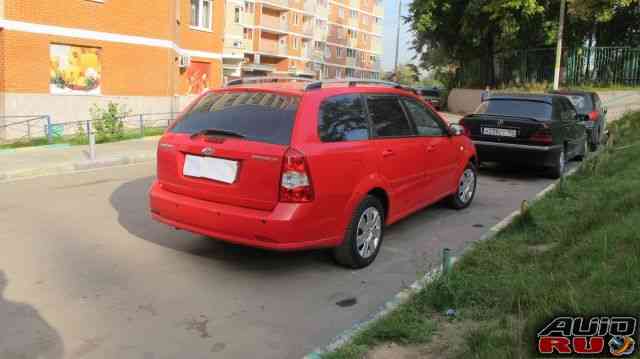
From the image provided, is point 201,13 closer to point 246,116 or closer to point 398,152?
point 398,152

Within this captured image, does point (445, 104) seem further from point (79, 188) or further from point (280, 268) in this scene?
point (280, 268)

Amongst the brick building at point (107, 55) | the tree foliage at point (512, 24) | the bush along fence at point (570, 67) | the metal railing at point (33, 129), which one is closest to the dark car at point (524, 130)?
the brick building at point (107, 55)

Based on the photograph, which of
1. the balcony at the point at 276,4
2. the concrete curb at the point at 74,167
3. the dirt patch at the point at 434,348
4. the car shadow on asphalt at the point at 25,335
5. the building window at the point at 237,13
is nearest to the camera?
the dirt patch at the point at 434,348

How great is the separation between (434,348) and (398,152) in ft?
9.32

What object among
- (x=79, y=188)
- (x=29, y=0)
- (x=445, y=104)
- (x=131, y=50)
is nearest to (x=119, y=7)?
(x=131, y=50)

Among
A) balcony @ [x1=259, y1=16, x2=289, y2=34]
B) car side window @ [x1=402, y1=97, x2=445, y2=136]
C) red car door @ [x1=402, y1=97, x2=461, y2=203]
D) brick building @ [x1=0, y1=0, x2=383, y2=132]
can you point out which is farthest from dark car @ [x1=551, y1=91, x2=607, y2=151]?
balcony @ [x1=259, y1=16, x2=289, y2=34]

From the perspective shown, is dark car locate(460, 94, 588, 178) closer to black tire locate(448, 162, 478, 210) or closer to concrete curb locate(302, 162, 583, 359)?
black tire locate(448, 162, 478, 210)

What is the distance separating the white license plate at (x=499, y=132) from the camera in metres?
10.8

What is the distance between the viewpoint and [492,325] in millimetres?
3781

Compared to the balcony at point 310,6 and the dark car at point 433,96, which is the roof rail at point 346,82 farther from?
the balcony at point 310,6

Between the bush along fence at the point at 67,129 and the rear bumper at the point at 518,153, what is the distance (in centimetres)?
887

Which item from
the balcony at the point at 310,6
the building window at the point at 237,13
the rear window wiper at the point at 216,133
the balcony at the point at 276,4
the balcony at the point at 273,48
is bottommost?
the rear window wiper at the point at 216,133

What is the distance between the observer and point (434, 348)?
12.2ft

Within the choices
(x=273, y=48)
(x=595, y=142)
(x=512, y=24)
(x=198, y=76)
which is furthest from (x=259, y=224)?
(x=273, y=48)
